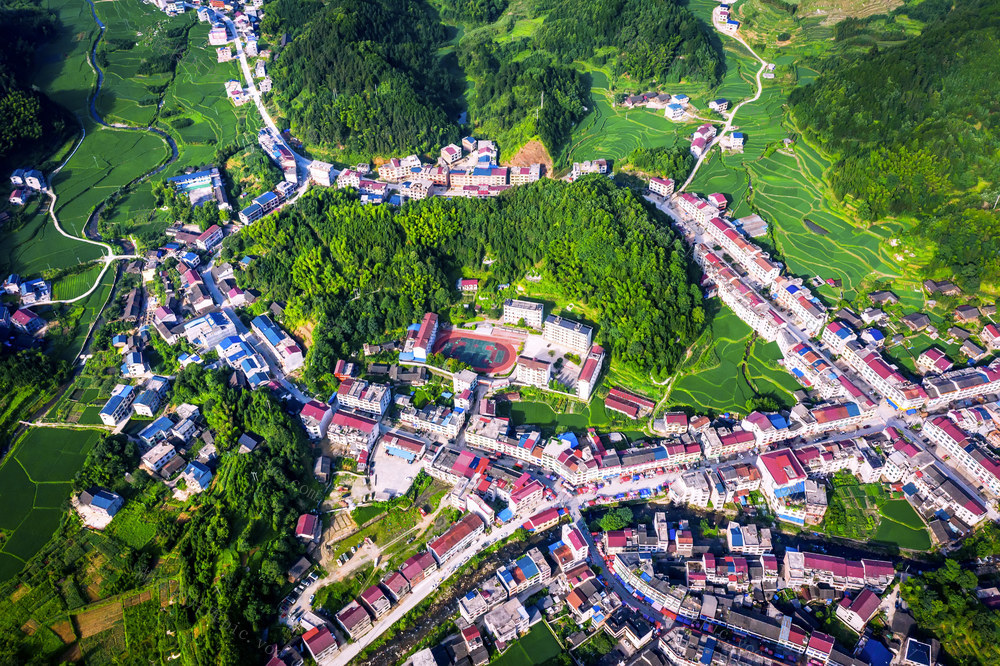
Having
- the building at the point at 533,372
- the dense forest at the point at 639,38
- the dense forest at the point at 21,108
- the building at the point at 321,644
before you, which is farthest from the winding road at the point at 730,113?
the dense forest at the point at 21,108

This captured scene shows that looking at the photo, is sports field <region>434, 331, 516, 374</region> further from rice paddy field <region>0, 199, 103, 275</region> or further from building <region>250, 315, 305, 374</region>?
rice paddy field <region>0, 199, 103, 275</region>

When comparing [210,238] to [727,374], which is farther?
[210,238]

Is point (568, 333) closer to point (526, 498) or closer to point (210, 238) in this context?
point (526, 498)

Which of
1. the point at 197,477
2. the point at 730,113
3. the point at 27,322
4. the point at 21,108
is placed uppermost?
the point at 730,113

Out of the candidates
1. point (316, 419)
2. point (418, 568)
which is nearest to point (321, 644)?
point (418, 568)

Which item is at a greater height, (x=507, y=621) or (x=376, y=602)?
(x=507, y=621)

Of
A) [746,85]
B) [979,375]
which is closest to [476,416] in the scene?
[979,375]
